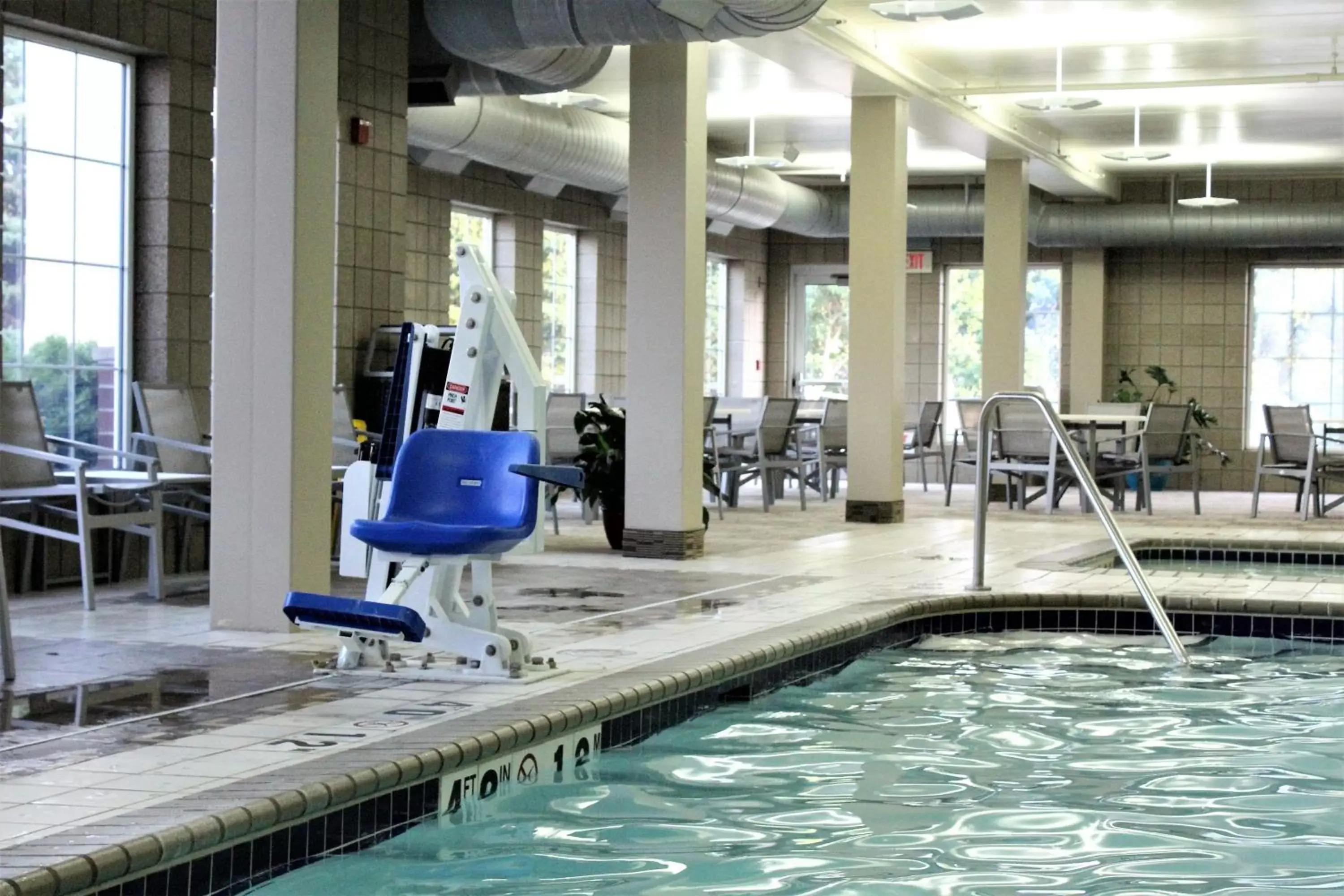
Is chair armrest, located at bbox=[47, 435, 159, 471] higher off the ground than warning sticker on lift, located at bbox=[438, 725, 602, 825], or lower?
higher

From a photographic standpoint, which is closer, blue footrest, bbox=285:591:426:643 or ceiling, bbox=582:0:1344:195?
blue footrest, bbox=285:591:426:643

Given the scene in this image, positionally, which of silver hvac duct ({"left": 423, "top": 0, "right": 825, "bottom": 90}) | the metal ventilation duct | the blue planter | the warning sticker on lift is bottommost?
the warning sticker on lift

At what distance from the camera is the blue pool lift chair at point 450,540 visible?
166 inches

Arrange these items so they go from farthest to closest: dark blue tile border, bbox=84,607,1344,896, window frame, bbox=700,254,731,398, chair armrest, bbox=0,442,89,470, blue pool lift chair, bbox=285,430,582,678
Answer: window frame, bbox=700,254,731,398 → chair armrest, bbox=0,442,89,470 → blue pool lift chair, bbox=285,430,582,678 → dark blue tile border, bbox=84,607,1344,896

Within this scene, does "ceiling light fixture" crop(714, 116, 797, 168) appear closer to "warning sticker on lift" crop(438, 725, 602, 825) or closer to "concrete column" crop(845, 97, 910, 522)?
"concrete column" crop(845, 97, 910, 522)

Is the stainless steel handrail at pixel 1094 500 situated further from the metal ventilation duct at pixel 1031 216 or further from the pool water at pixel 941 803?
the metal ventilation duct at pixel 1031 216

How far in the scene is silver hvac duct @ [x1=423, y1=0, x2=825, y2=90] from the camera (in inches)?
261

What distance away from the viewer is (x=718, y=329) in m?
17.9

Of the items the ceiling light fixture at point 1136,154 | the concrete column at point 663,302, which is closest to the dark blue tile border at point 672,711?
the concrete column at point 663,302

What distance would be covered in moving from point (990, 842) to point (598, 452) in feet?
17.5

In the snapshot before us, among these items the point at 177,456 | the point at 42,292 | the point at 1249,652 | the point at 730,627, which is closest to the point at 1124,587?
Answer: the point at 1249,652

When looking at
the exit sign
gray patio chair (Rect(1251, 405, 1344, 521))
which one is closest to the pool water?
gray patio chair (Rect(1251, 405, 1344, 521))

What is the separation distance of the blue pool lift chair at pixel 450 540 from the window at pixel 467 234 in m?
8.24

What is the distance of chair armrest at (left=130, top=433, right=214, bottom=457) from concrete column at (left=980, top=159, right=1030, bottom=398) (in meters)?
8.23
